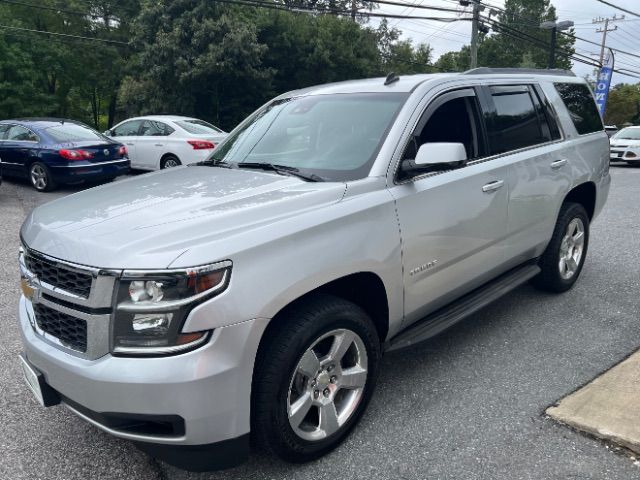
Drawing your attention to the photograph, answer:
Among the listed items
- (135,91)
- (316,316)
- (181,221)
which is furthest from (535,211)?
(135,91)

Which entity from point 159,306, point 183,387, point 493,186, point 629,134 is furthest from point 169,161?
point 629,134

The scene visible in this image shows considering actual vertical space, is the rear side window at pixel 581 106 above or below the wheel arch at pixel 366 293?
above

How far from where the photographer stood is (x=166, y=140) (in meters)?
A: 12.3

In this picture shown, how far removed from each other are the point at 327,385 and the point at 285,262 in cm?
74

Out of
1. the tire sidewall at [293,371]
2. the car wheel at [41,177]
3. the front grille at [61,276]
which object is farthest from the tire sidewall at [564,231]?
Answer: the car wheel at [41,177]

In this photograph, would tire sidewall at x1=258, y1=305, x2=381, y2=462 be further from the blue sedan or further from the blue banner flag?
the blue banner flag

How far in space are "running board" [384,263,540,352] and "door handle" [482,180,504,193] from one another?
2.46ft

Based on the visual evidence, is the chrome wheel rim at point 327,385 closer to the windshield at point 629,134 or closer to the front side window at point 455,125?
the front side window at point 455,125

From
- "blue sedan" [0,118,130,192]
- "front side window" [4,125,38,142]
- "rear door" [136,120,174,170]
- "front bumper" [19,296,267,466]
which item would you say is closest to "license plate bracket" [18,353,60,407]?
"front bumper" [19,296,267,466]

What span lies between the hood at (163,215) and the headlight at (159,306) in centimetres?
6

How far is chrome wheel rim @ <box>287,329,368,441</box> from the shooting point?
255 cm

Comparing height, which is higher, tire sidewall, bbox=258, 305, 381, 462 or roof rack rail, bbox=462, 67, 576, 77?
roof rack rail, bbox=462, 67, 576, 77

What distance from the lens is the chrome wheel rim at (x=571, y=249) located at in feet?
15.6

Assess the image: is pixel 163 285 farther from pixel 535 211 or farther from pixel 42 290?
pixel 535 211
